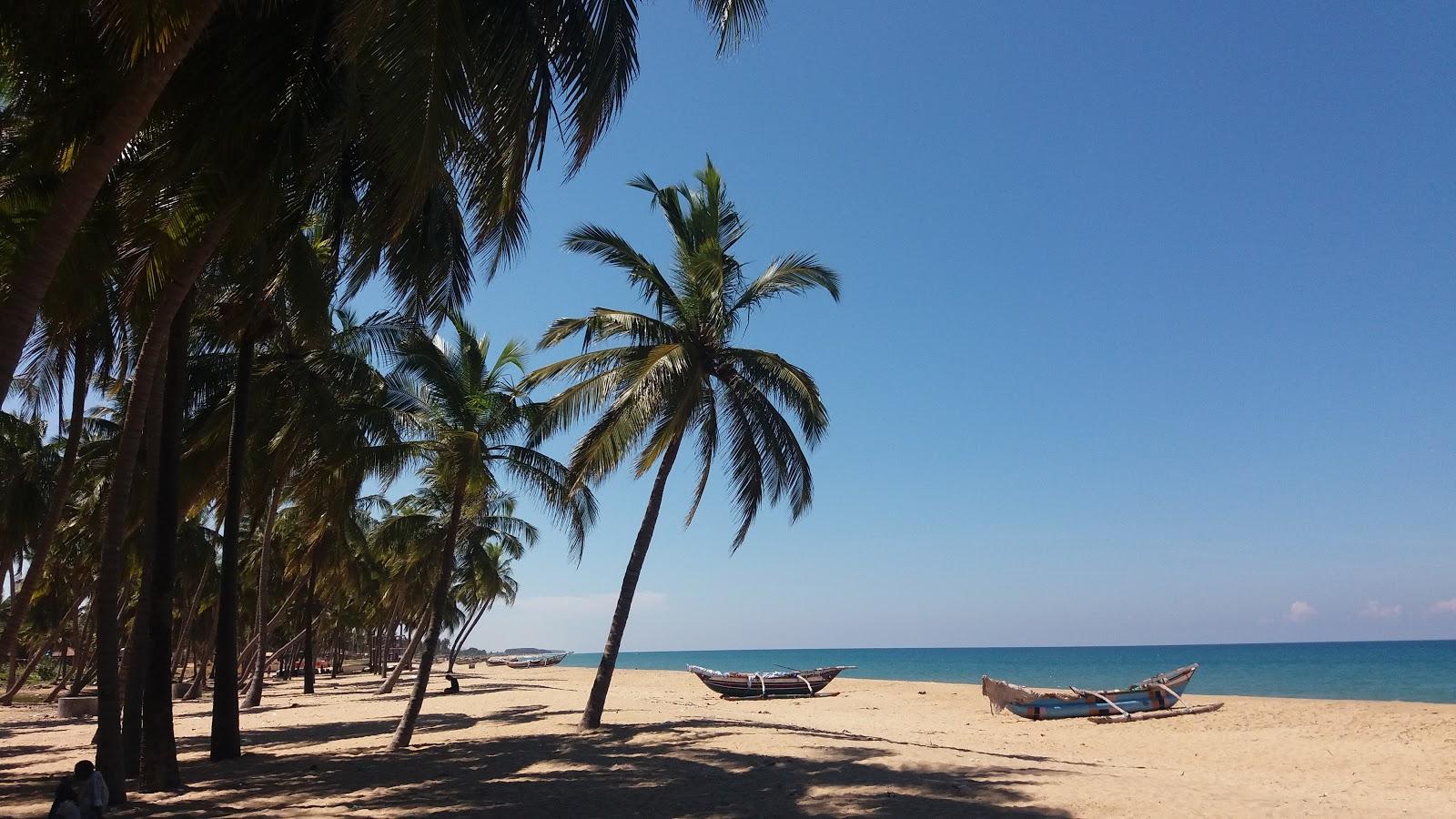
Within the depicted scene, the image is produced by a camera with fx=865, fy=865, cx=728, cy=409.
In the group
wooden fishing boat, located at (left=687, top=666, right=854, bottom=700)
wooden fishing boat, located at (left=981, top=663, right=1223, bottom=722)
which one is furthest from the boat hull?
wooden fishing boat, located at (left=687, top=666, right=854, bottom=700)

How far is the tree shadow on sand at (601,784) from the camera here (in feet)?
28.2

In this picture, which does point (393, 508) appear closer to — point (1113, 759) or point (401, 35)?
point (1113, 759)

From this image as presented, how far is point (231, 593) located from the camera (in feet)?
38.2

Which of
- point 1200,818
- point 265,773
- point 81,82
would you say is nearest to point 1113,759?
point 1200,818

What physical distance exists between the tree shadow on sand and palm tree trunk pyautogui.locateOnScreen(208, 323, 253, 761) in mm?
461

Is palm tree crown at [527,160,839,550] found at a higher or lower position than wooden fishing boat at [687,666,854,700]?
higher

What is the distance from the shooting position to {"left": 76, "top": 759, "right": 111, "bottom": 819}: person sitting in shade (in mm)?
6598

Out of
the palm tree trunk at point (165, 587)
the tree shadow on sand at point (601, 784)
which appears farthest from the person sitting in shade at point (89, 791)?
the palm tree trunk at point (165, 587)

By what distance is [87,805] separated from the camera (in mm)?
6617

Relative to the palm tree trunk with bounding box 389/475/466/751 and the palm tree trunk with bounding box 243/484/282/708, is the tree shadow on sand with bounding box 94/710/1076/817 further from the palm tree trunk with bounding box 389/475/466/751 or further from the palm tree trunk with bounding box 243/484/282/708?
the palm tree trunk with bounding box 243/484/282/708

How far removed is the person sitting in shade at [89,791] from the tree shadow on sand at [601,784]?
1346 mm

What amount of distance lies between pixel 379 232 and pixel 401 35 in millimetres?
2601

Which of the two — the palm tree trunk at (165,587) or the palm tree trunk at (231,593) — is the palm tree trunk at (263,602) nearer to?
the palm tree trunk at (231,593)

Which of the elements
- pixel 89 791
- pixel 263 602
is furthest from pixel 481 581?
pixel 89 791
